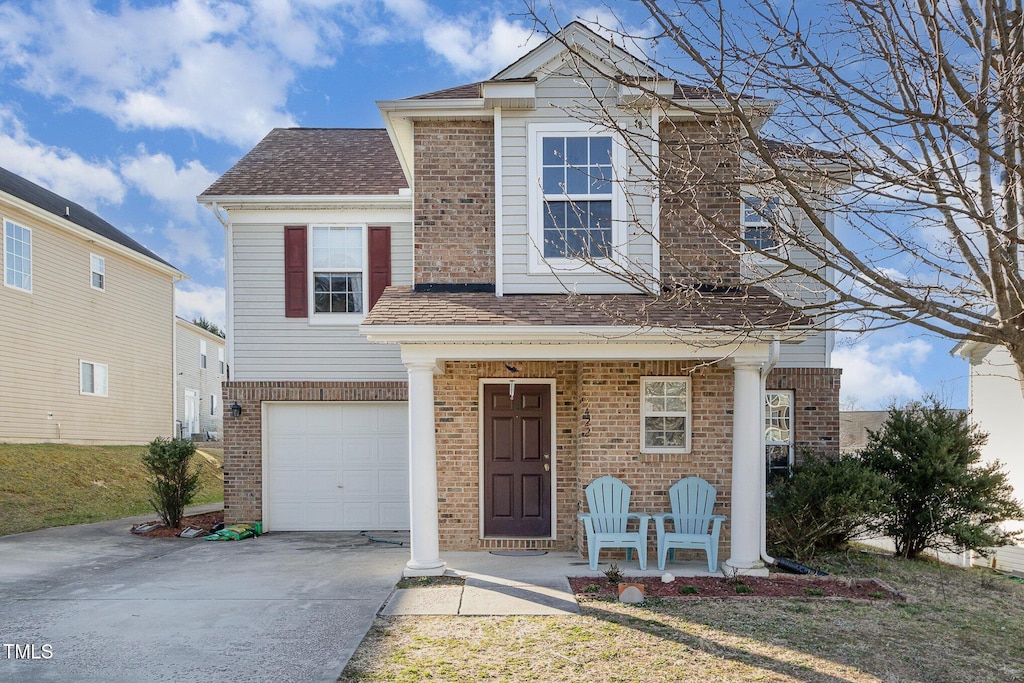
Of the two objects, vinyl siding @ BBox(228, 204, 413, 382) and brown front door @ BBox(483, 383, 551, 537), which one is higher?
vinyl siding @ BBox(228, 204, 413, 382)

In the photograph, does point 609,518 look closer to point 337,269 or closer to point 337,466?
point 337,466

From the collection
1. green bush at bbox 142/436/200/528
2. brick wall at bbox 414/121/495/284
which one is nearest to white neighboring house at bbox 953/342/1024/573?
brick wall at bbox 414/121/495/284

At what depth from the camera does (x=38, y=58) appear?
18.8 meters

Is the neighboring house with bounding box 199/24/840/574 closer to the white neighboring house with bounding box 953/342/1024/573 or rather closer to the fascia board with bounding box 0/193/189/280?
the white neighboring house with bounding box 953/342/1024/573

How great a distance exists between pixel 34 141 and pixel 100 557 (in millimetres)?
16754

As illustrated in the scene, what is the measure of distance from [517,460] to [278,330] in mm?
4610

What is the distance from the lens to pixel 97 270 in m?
19.9

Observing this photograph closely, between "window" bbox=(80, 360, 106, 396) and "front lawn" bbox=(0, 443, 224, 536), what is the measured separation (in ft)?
5.02

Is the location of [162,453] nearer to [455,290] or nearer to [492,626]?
[455,290]

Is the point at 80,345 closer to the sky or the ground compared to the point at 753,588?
closer to the sky

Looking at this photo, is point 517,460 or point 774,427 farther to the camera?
point 774,427

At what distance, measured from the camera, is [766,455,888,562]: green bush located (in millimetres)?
9000

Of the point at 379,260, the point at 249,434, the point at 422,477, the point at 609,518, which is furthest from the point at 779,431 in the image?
the point at 249,434

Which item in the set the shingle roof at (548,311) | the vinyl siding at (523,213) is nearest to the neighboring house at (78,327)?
the shingle roof at (548,311)
